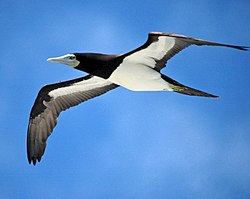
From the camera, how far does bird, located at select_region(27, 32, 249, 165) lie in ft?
31.0

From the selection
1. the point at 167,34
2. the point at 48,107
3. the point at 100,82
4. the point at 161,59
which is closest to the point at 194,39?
the point at 167,34

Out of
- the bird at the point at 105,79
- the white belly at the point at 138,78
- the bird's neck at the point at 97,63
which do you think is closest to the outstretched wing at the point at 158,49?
the bird at the point at 105,79

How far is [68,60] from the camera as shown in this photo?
10164 mm

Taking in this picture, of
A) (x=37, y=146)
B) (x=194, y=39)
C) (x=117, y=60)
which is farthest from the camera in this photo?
(x=37, y=146)

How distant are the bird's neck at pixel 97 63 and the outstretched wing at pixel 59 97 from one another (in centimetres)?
154

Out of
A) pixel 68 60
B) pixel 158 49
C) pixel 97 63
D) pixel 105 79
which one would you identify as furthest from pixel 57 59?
pixel 158 49

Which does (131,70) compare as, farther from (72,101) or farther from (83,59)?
(72,101)

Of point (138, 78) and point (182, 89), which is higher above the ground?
point (138, 78)

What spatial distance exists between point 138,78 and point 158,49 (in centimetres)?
82

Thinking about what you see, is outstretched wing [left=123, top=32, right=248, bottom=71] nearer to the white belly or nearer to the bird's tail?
the white belly

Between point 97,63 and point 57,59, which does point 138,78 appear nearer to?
point 97,63

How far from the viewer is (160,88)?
10.3m

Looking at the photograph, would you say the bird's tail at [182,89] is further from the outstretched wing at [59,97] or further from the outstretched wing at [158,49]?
→ the outstretched wing at [59,97]

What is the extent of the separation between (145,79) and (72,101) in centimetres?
240
